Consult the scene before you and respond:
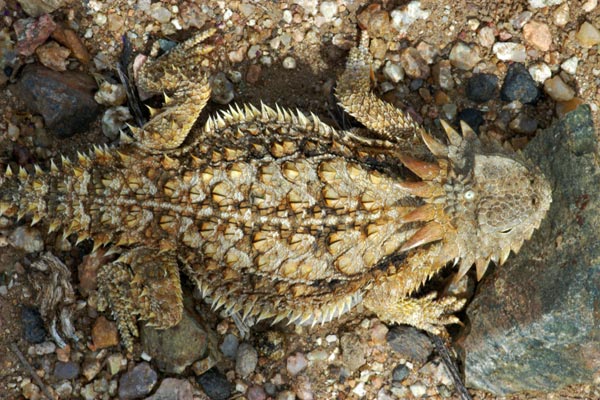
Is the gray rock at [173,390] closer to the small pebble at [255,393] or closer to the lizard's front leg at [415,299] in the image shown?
the small pebble at [255,393]

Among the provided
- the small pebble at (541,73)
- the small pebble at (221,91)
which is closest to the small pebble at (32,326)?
the small pebble at (221,91)

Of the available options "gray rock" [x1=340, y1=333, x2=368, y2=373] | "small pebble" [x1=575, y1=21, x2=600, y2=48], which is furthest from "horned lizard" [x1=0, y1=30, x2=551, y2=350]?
"small pebble" [x1=575, y1=21, x2=600, y2=48]

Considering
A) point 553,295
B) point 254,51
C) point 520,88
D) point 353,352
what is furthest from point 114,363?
point 520,88

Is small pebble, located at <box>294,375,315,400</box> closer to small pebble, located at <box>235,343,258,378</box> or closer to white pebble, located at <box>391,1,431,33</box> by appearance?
small pebble, located at <box>235,343,258,378</box>

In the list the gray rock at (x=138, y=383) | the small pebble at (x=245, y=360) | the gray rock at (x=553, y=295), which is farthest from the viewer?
the small pebble at (x=245, y=360)

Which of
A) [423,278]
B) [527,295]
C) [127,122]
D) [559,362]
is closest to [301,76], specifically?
[127,122]

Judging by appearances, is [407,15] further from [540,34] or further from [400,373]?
[400,373]
